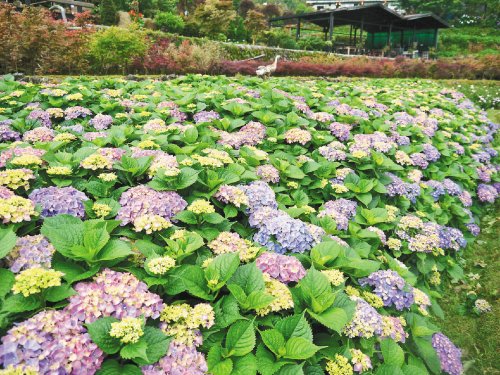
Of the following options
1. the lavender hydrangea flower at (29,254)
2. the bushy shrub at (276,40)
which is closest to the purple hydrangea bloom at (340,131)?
the lavender hydrangea flower at (29,254)

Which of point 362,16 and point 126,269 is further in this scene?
point 362,16

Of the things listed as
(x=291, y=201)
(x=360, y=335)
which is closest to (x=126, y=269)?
(x=360, y=335)

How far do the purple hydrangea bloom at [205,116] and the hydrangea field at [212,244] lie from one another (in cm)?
2

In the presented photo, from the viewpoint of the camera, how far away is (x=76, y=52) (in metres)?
9.03

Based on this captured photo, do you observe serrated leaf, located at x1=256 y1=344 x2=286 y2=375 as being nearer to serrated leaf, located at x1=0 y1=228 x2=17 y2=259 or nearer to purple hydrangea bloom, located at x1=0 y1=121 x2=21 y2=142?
serrated leaf, located at x1=0 y1=228 x2=17 y2=259

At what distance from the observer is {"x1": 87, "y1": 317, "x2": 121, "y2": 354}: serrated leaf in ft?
4.42

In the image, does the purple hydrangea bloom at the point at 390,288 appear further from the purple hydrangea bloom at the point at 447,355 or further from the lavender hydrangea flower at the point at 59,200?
the lavender hydrangea flower at the point at 59,200

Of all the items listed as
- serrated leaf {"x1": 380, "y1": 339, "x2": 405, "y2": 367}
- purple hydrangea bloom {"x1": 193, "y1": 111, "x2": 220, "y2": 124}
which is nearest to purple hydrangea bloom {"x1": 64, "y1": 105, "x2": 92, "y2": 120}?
purple hydrangea bloom {"x1": 193, "y1": 111, "x2": 220, "y2": 124}

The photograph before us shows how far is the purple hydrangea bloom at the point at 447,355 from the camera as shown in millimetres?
2404

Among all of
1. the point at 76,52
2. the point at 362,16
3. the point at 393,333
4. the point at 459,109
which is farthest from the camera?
the point at 362,16

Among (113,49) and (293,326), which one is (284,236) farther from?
(113,49)

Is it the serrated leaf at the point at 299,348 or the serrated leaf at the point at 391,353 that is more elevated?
the serrated leaf at the point at 299,348

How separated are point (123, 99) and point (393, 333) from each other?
400 cm

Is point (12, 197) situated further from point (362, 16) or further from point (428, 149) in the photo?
point (362, 16)
